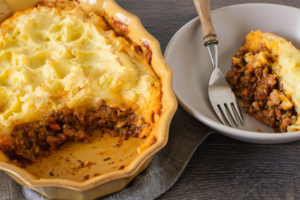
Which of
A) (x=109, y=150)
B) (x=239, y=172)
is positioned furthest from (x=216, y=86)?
(x=109, y=150)

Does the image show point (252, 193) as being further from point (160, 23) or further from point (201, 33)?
point (160, 23)

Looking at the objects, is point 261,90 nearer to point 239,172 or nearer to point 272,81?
point 272,81

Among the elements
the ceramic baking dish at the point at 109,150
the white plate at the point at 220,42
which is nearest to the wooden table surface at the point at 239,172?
the white plate at the point at 220,42

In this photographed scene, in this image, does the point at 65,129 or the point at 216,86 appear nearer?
the point at 65,129

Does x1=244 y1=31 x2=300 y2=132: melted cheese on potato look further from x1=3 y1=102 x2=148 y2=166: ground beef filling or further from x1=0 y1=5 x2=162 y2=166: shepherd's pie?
x1=3 y1=102 x2=148 y2=166: ground beef filling

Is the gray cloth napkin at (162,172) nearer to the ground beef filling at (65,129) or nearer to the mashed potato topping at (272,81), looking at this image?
the ground beef filling at (65,129)

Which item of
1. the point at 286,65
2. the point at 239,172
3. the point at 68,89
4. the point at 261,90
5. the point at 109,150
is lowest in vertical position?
the point at 239,172

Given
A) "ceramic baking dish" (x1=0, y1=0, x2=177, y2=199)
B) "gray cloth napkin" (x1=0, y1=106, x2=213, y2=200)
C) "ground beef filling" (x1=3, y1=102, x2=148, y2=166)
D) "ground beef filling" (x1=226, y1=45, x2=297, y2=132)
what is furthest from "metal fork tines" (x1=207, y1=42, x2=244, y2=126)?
"ground beef filling" (x1=3, y1=102, x2=148, y2=166)
